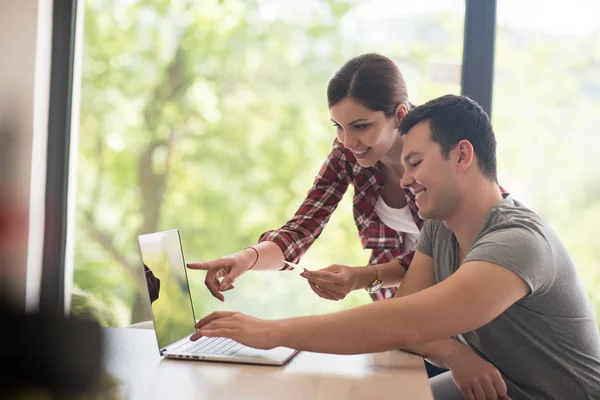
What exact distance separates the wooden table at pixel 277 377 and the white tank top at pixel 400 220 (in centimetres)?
64

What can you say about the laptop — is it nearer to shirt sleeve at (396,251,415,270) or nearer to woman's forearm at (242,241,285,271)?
woman's forearm at (242,241,285,271)

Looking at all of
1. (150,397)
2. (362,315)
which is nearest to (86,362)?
(150,397)

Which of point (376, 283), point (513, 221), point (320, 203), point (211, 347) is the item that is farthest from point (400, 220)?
point (211, 347)

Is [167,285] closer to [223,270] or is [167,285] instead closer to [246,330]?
[223,270]

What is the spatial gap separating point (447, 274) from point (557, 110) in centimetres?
135

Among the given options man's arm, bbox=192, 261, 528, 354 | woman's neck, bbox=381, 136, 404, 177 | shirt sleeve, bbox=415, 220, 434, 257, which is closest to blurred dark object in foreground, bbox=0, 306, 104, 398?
man's arm, bbox=192, 261, 528, 354

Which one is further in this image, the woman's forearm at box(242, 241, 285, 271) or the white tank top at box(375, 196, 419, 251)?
the white tank top at box(375, 196, 419, 251)

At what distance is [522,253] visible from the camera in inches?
49.1

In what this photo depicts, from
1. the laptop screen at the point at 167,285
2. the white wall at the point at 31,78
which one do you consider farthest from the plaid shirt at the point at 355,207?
the white wall at the point at 31,78

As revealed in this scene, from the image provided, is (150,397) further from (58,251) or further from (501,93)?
(58,251)

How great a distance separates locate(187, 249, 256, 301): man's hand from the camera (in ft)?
5.26

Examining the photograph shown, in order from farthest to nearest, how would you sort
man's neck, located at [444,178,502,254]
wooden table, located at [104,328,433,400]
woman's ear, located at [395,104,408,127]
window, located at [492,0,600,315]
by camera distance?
1. window, located at [492,0,600,315]
2. woman's ear, located at [395,104,408,127]
3. man's neck, located at [444,178,502,254]
4. wooden table, located at [104,328,433,400]

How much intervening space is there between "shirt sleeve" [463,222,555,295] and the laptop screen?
0.62 m

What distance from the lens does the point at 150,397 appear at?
105 centimetres
